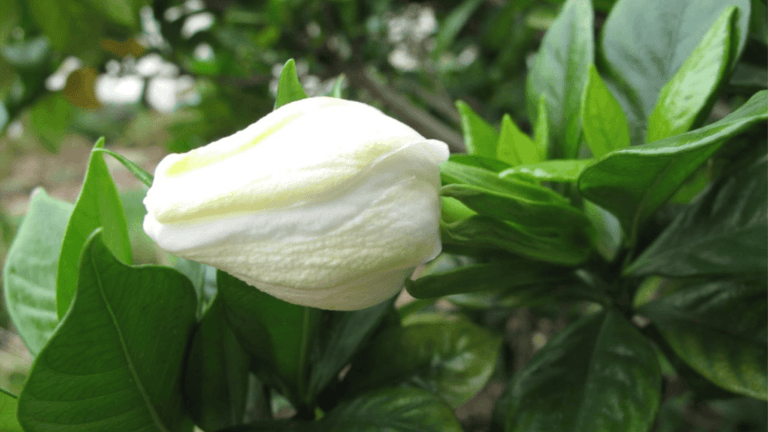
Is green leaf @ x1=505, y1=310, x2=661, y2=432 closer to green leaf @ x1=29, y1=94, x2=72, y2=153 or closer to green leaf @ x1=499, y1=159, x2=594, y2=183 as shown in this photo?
green leaf @ x1=499, y1=159, x2=594, y2=183

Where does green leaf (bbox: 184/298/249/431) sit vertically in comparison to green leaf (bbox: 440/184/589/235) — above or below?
below

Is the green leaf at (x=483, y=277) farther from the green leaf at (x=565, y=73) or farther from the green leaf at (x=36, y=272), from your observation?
the green leaf at (x=36, y=272)

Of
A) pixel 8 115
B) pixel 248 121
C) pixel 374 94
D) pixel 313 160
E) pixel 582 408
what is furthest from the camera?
pixel 248 121

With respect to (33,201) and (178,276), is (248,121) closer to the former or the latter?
(33,201)

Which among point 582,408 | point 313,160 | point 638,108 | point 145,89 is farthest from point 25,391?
point 145,89

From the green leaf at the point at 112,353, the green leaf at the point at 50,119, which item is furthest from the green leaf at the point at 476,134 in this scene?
the green leaf at the point at 50,119

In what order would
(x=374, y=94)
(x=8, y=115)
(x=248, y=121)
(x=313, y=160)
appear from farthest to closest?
(x=248, y=121) → (x=374, y=94) → (x=8, y=115) → (x=313, y=160)

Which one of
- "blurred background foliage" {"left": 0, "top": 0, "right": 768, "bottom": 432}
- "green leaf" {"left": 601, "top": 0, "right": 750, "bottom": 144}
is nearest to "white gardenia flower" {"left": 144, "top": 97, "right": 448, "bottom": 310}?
"green leaf" {"left": 601, "top": 0, "right": 750, "bottom": 144}
